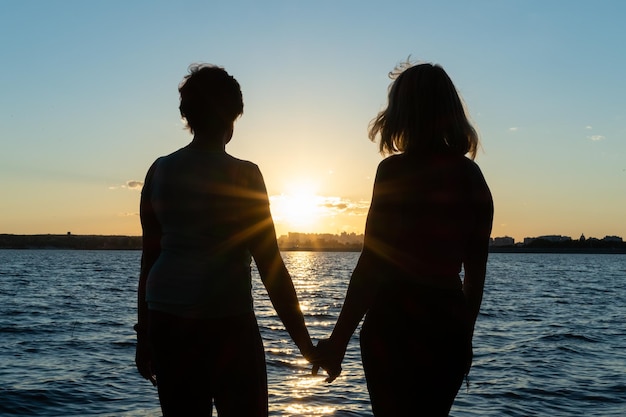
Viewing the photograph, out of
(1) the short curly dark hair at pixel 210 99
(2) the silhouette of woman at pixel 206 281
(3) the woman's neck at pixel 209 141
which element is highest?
(1) the short curly dark hair at pixel 210 99

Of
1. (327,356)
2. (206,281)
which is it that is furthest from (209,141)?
(327,356)

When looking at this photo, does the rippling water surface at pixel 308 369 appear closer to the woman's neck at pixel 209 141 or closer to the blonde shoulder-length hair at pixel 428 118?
the blonde shoulder-length hair at pixel 428 118

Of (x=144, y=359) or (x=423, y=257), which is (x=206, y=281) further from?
(x=423, y=257)

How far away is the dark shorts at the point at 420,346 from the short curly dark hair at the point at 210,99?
3.82 ft

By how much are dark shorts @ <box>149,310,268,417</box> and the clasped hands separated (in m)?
0.66

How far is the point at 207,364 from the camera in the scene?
10.0 feet

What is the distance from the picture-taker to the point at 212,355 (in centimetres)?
305

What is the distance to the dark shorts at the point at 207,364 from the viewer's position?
3.03 meters

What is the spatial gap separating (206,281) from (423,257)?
3.22ft

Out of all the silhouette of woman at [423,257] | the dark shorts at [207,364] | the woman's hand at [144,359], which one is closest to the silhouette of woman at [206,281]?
the dark shorts at [207,364]

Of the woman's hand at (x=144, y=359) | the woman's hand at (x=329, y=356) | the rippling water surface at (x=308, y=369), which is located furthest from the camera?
the rippling water surface at (x=308, y=369)

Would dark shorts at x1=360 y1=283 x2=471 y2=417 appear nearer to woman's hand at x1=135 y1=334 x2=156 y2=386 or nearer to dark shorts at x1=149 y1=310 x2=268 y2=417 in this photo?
dark shorts at x1=149 y1=310 x2=268 y2=417

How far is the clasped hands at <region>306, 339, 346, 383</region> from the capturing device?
370 cm

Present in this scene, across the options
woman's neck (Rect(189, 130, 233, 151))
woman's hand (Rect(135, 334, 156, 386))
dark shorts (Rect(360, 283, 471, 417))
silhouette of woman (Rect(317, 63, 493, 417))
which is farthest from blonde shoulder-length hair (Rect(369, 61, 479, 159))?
woman's hand (Rect(135, 334, 156, 386))
